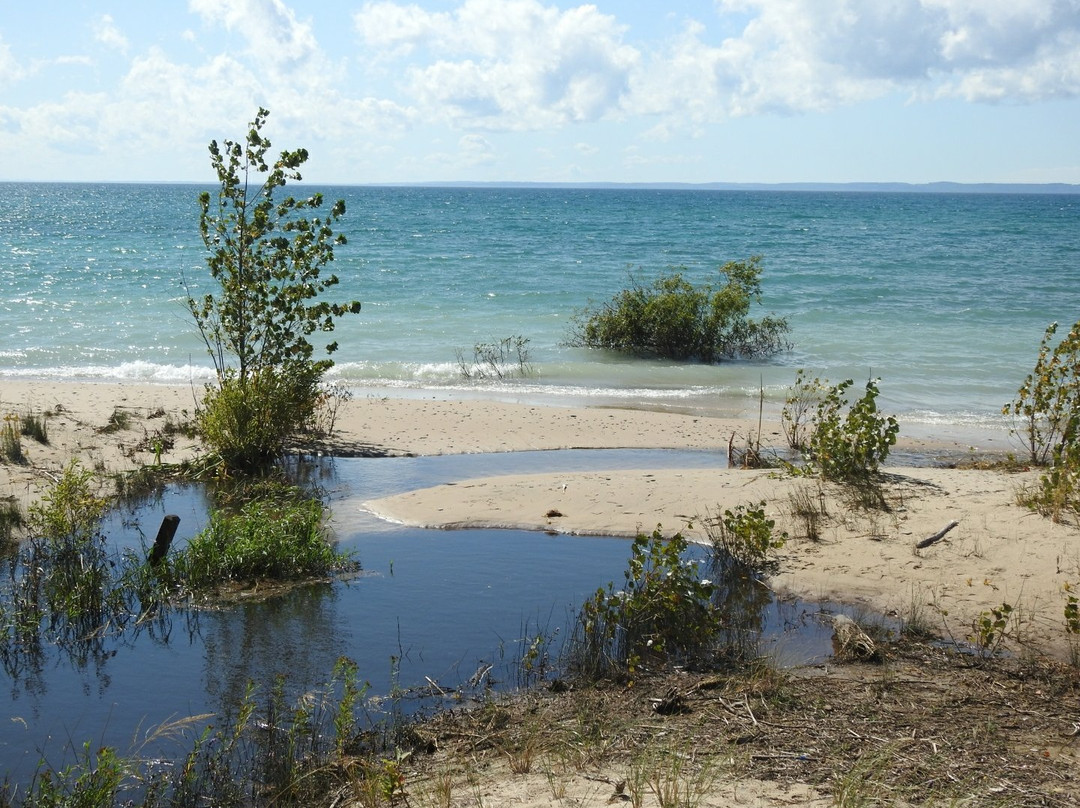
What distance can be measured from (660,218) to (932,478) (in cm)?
7204

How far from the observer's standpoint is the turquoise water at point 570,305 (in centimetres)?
1986

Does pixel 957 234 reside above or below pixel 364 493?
above

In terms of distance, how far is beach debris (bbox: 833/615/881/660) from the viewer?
22.1 ft

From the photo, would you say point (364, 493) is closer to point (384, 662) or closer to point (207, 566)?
point (207, 566)

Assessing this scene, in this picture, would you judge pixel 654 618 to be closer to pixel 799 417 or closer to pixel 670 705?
pixel 670 705

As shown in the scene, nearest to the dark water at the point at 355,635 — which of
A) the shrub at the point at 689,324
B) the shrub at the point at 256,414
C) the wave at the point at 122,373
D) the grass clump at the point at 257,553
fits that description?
the grass clump at the point at 257,553

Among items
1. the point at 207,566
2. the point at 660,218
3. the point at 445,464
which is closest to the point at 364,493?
the point at 445,464

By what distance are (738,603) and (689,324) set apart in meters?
14.4

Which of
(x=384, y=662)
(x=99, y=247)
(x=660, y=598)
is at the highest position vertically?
(x=99, y=247)

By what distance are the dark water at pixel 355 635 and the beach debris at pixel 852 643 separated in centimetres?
17

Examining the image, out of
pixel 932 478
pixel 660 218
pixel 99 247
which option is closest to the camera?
pixel 932 478

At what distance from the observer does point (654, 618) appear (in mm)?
6910

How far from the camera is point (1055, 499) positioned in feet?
28.6

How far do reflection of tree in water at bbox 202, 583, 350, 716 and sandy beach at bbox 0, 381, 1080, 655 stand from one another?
7.86 feet
